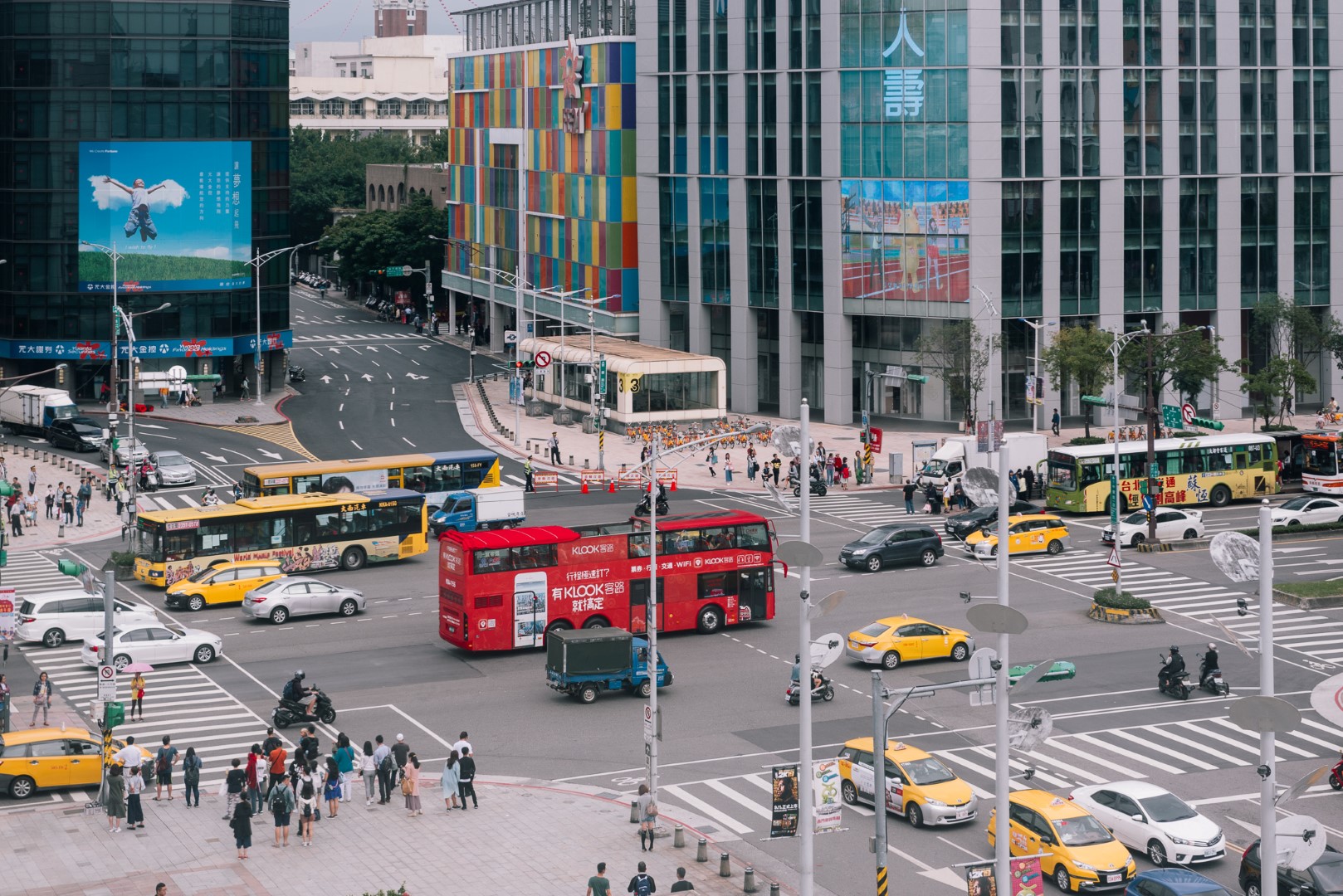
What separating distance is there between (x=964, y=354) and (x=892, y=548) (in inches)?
1361

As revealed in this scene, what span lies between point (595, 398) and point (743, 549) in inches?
1808

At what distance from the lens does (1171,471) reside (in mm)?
84812

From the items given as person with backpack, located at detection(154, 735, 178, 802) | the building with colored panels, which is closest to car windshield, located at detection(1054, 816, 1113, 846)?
person with backpack, located at detection(154, 735, 178, 802)

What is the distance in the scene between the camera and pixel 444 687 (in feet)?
186

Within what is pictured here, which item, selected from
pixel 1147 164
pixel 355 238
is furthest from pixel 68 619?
pixel 355 238

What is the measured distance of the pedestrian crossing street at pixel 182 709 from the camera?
1989 inches

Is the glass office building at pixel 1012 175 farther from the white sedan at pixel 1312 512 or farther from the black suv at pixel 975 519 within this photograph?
the white sedan at pixel 1312 512

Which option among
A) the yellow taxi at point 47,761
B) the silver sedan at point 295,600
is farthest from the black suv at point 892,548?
the yellow taxi at point 47,761

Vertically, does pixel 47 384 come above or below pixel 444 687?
above

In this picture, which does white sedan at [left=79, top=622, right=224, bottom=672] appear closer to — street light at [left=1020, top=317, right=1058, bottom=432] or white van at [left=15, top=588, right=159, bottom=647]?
white van at [left=15, top=588, right=159, bottom=647]

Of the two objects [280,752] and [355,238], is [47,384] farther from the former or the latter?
[280,752]

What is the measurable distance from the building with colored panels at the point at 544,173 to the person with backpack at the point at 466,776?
2826 inches

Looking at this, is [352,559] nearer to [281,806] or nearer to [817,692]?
[817,692]

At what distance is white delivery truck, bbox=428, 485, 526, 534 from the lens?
80.9 meters
